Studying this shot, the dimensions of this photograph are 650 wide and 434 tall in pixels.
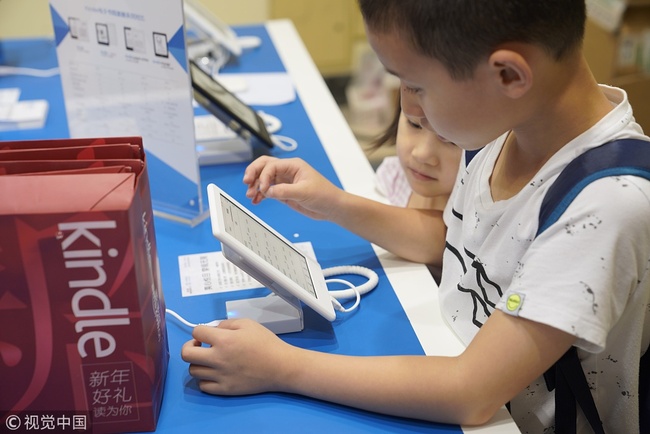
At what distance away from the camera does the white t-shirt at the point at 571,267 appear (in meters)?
0.74

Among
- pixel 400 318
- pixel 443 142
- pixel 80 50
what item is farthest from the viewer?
pixel 80 50

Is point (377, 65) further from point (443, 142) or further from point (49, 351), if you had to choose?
point (49, 351)

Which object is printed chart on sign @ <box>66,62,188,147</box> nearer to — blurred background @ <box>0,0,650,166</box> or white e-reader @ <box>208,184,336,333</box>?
white e-reader @ <box>208,184,336,333</box>

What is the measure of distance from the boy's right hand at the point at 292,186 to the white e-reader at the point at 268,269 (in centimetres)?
8

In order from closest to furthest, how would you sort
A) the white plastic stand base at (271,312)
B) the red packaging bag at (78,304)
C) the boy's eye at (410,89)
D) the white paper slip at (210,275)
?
A: the red packaging bag at (78,304) < the boy's eye at (410,89) < the white plastic stand base at (271,312) < the white paper slip at (210,275)

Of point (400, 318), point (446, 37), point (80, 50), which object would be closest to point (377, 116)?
point (80, 50)

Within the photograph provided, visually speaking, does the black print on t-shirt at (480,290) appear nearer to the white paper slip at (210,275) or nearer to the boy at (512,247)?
the boy at (512,247)

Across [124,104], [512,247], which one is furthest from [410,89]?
[124,104]

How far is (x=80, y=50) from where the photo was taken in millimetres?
1267

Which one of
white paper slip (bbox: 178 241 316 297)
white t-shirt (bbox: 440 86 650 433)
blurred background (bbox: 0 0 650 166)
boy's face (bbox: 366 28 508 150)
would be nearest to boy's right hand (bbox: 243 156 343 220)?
white paper slip (bbox: 178 241 316 297)

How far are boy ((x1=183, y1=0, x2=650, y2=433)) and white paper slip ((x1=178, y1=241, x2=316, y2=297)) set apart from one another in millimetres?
187

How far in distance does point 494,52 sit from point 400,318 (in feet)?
1.37

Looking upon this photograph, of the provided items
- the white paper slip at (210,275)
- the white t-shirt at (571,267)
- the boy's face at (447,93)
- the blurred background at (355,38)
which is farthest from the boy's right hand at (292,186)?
the blurred background at (355,38)

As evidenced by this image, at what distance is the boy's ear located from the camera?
0.74 metres
